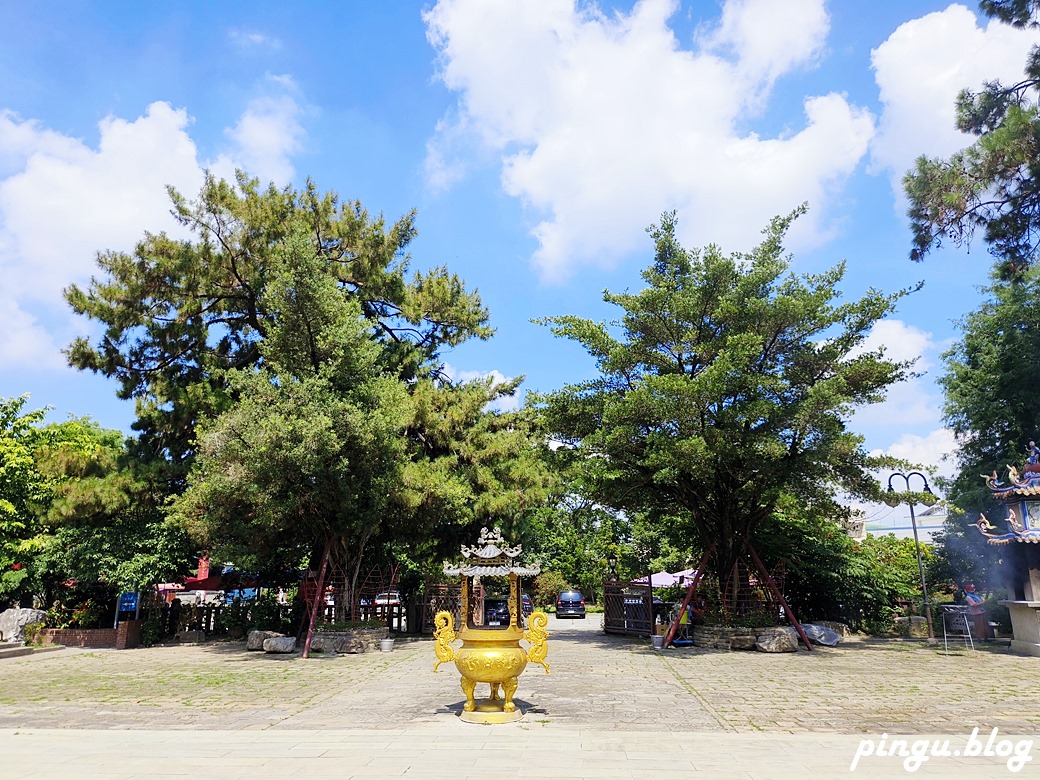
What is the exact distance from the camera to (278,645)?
1585 cm

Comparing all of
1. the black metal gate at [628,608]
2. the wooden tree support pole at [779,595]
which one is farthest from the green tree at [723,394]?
the black metal gate at [628,608]

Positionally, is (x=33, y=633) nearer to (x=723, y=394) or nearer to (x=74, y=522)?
(x=74, y=522)

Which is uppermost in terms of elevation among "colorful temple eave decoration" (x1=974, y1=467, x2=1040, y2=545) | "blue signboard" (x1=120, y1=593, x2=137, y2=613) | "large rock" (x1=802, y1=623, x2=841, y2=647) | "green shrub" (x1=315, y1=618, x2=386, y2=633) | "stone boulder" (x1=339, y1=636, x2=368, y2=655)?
"colorful temple eave decoration" (x1=974, y1=467, x2=1040, y2=545)

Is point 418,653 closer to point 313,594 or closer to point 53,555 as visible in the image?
point 313,594

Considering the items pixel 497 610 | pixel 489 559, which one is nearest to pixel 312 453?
pixel 489 559

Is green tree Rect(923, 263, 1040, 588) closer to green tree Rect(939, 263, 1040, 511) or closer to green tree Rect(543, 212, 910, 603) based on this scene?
green tree Rect(939, 263, 1040, 511)

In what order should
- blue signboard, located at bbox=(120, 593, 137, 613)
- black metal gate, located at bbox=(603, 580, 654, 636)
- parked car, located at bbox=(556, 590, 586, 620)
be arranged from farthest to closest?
parked car, located at bbox=(556, 590, 586, 620)
blue signboard, located at bbox=(120, 593, 137, 613)
black metal gate, located at bbox=(603, 580, 654, 636)

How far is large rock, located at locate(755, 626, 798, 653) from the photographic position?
1524cm

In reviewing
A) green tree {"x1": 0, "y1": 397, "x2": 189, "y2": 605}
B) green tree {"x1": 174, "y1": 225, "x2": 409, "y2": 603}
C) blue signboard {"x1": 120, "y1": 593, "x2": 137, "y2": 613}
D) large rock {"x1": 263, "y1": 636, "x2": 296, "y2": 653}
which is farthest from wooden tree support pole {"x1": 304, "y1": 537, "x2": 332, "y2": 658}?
blue signboard {"x1": 120, "y1": 593, "x2": 137, "y2": 613}

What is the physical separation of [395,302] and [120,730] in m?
15.1

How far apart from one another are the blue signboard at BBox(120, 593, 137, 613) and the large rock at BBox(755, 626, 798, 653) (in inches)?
688

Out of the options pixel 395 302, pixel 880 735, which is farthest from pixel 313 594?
pixel 880 735

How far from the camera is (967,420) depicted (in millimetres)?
18906

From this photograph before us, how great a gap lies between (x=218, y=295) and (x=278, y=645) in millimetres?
10285
